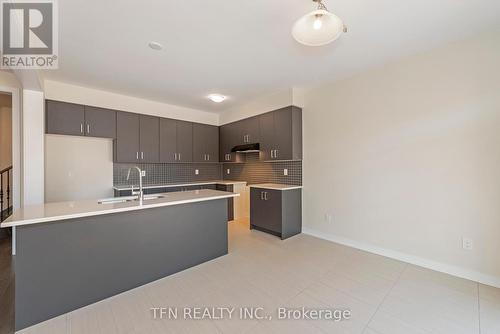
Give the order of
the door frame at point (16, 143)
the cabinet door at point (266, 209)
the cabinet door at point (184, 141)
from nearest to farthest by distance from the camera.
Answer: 1. the door frame at point (16, 143)
2. the cabinet door at point (266, 209)
3. the cabinet door at point (184, 141)

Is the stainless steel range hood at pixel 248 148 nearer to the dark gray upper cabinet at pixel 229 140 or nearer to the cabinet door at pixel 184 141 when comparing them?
the dark gray upper cabinet at pixel 229 140

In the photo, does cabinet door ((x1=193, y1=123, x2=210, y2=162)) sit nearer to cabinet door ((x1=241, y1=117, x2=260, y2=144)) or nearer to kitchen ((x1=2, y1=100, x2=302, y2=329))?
kitchen ((x1=2, y1=100, x2=302, y2=329))

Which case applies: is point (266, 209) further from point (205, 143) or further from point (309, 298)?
point (205, 143)

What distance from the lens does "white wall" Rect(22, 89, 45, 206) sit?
286 centimetres

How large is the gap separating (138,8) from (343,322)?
3.05m

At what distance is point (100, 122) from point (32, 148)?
1030 mm

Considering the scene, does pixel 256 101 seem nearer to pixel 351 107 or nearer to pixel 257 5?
pixel 351 107

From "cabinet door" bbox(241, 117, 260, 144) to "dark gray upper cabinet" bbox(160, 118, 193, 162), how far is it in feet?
4.08

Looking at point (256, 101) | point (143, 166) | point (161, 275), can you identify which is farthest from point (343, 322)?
point (143, 166)

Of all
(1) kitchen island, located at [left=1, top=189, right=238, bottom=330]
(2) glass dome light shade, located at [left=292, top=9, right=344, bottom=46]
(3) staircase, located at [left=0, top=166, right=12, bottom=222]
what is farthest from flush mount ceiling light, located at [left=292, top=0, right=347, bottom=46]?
(3) staircase, located at [left=0, top=166, right=12, bottom=222]

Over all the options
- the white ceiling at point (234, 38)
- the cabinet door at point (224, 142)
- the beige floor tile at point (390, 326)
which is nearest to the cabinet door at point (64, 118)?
the white ceiling at point (234, 38)

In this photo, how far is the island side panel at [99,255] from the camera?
1.68 metres

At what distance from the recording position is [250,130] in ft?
14.8

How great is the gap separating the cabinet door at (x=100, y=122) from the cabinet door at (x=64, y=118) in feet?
0.26
